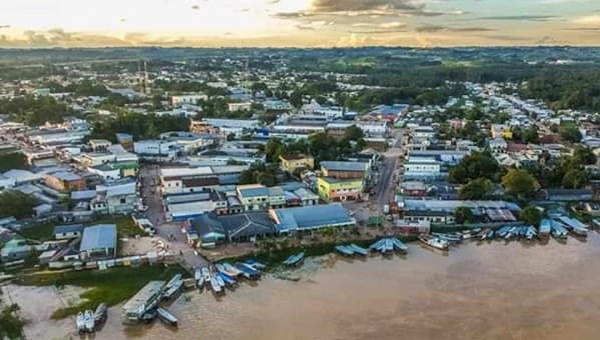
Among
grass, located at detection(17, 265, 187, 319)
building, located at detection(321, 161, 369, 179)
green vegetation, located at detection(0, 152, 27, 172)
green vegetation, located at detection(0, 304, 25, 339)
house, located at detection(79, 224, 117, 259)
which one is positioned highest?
green vegetation, located at detection(0, 304, 25, 339)

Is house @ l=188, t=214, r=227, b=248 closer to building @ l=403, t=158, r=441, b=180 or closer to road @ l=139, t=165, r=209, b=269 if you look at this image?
road @ l=139, t=165, r=209, b=269

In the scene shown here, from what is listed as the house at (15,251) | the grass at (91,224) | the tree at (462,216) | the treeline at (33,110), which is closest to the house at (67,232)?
the grass at (91,224)

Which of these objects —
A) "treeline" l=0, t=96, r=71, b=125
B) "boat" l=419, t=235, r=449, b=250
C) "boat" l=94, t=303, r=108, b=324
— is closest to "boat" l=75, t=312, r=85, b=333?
"boat" l=94, t=303, r=108, b=324

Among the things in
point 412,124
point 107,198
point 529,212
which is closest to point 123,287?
point 107,198

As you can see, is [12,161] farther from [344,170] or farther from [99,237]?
[344,170]

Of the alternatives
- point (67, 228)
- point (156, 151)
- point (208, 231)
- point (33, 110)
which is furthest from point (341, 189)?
point (33, 110)

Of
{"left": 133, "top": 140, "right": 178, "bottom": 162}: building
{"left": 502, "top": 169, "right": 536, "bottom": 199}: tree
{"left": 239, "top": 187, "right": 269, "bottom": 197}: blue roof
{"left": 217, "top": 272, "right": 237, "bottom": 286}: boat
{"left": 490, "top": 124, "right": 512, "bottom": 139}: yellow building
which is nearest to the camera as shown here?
{"left": 217, "top": 272, "right": 237, "bottom": 286}: boat
